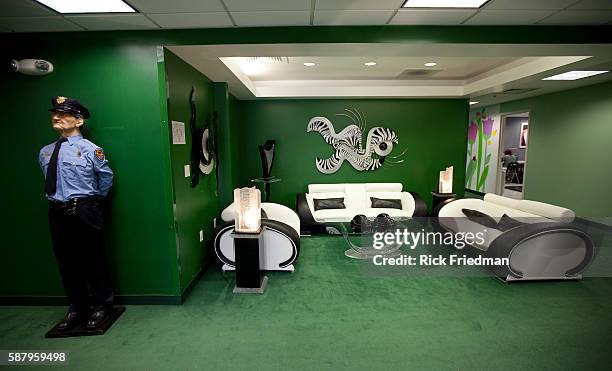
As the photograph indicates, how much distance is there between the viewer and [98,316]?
2475mm

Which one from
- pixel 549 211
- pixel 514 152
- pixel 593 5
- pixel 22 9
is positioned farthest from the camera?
pixel 514 152

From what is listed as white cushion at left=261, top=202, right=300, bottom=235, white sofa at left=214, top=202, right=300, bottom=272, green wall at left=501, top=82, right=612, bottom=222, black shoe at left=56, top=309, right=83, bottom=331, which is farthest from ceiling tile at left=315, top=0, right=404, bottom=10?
green wall at left=501, top=82, right=612, bottom=222

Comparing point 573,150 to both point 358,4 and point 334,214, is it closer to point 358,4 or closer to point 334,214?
point 334,214

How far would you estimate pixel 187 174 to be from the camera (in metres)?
3.06

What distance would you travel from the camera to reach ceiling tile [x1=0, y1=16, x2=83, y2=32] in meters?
2.25

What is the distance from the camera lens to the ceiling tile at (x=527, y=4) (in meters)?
2.14

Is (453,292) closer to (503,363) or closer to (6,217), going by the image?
(503,363)

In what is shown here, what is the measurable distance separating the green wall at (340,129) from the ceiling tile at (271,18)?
3095 mm

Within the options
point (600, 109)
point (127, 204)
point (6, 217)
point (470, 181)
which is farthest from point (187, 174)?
point (470, 181)

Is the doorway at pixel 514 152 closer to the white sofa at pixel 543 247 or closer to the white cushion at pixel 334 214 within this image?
the white sofa at pixel 543 247

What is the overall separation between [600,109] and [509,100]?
2.02 meters

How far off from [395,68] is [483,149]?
5036 millimetres

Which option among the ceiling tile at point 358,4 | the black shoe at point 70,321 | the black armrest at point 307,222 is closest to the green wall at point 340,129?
the black armrest at point 307,222

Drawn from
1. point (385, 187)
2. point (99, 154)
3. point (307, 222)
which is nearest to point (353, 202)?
point (385, 187)
